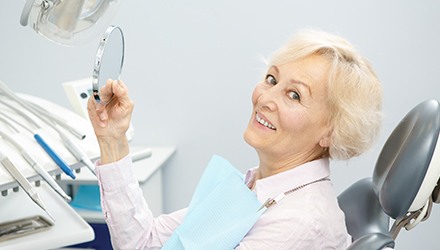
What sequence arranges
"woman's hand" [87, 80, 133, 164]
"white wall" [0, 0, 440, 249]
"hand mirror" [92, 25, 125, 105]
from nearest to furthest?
"hand mirror" [92, 25, 125, 105]
"woman's hand" [87, 80, 133, 164]
"white wall" [0, 0, 440, 249]

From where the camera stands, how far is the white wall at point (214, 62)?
6.95 feet

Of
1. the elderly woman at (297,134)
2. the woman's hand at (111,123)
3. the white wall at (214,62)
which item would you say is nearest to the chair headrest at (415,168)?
the elderly woman at (297,134)

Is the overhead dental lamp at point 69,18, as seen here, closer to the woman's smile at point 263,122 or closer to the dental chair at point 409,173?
the woman's smile at point 263,122

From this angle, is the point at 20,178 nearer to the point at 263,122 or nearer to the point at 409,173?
the point at 263,122

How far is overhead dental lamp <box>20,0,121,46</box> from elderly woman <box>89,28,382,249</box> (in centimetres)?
13

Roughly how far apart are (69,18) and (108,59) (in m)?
0.10

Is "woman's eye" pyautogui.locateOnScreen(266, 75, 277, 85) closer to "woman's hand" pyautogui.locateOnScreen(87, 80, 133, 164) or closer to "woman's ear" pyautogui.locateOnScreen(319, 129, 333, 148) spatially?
"woman's ear" pyautogui.locateOnScreen(319, 129, 333, 148)

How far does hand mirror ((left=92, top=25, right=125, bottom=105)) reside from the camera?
40.1 inches

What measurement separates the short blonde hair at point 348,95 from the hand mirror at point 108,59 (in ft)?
1.10

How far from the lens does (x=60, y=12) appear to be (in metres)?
1.04

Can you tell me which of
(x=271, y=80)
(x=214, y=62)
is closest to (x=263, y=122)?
(x=271, y=80)

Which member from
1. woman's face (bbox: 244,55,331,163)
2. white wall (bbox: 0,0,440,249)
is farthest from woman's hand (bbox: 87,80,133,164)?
white wall (bbox: 0,0,440,249)

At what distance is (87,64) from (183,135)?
0.43 meters

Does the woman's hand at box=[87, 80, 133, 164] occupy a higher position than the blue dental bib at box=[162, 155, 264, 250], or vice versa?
the woman's hand at box=[87, 80, 133, 164]
